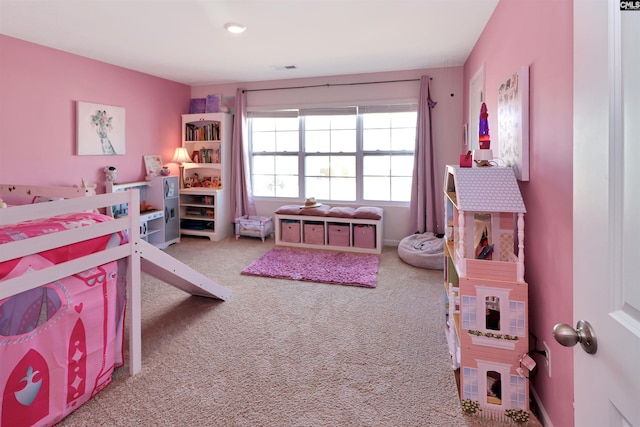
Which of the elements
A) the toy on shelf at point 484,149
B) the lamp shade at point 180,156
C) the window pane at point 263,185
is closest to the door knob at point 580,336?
the toy on shelf at point 484,149

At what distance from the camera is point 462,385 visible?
1697mm

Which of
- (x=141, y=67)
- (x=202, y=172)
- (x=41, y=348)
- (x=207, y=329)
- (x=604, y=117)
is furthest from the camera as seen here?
(x=202, y=172)

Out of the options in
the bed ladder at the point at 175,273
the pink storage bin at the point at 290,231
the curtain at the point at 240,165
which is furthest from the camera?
the curtain at the point at 240,165

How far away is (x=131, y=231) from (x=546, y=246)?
85.3 inches

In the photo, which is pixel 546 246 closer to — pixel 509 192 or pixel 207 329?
pixel 509 192

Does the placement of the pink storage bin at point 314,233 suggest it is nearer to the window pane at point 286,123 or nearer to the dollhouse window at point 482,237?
the window pane at point 286,123

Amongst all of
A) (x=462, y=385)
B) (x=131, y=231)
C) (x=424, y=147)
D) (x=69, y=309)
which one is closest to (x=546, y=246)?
(x=462, y=385)

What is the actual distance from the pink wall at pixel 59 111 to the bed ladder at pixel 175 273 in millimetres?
2060

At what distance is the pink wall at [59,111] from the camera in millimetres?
3240

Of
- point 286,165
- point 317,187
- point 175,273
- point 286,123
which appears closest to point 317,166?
point 317,187

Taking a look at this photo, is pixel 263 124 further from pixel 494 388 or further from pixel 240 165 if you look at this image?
pixel 494 388

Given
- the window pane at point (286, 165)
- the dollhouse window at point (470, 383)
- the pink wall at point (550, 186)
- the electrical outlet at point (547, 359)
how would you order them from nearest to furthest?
the pink wall at point (550, 186)
the electrical outlet at point (547, 359)
the dollhouse window at point (470, 383)
the window pane at point (286, 165)

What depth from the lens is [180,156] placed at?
5160mm

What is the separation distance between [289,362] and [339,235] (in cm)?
253
